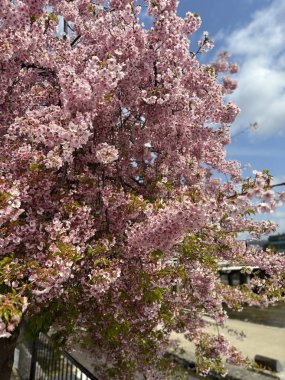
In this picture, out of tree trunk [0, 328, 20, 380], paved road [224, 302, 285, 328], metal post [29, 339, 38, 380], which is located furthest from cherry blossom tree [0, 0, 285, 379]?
paved road [224, 302, 285, 328]

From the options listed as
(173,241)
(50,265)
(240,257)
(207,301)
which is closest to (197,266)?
(240,257)

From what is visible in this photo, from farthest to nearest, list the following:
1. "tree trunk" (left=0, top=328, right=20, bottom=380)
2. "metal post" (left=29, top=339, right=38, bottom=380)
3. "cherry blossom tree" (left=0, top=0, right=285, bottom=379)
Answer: "metal post" (left=29, top=339, right=38, bottom=380)
"tree trunk" (left=0, top=328, right=20, bottom=380)
"cherry blossom tree" (left=0, top=0, right=285, bottom=379)

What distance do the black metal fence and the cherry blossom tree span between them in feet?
1.60

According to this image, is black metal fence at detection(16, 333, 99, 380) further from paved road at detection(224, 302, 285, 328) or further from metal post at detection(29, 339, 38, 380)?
paved road at detection(224, 302, 285, 328)

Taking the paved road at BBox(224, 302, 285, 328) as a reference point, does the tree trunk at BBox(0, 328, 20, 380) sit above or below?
below

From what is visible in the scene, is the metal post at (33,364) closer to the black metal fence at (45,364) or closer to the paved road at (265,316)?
the black metal fence at (45,364)

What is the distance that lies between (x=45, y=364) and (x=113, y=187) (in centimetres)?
637

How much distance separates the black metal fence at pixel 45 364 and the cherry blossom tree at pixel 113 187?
49cm

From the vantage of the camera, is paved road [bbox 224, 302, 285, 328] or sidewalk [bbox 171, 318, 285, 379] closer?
sidewalk [bbox 171, 318, 285, 379]

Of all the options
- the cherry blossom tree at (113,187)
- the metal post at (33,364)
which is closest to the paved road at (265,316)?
the metal post at (33,364)

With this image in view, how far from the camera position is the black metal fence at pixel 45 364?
8237 mm

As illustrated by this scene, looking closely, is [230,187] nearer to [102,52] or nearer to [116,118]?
[116,118]

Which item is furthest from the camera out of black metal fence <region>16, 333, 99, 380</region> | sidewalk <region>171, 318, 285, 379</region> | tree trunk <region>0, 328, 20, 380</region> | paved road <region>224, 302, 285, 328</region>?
paved road <region>224, 302, 285, 328</region>

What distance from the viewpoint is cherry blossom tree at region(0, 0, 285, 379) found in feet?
15.6
